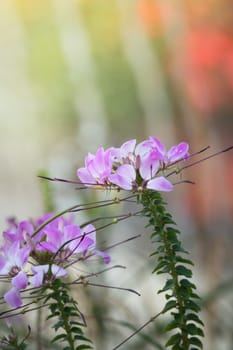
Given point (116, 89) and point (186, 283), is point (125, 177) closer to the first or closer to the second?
point (186, 283)

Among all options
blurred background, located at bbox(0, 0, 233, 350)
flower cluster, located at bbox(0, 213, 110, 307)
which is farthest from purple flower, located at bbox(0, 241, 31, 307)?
blurred background, located at bbox(0, 0, 233, 350)

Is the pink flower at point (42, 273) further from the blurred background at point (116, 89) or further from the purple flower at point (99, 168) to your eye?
the blurred background at point (116, 89)

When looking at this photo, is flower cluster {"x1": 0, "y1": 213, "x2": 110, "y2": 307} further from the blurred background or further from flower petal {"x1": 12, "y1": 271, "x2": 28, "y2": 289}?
the blurred background

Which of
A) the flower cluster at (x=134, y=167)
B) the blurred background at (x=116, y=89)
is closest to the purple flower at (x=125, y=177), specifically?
the flower cluster at (x=134, y=167)

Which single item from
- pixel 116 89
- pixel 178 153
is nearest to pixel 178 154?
pixel 178 153

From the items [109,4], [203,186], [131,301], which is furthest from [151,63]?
[131,301]
